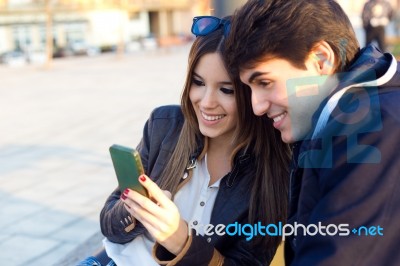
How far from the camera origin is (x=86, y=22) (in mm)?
42344

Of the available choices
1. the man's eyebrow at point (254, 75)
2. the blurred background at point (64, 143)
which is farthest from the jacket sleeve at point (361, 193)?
the blurred background at point (64, 143)

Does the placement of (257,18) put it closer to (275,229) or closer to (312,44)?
(312,44)

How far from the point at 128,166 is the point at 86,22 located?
1680 inches

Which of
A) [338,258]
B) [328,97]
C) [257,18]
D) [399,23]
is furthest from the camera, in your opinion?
[399,23]

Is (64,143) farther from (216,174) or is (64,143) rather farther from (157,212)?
(157,212)

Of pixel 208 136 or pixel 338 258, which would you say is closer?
pixel 338 258

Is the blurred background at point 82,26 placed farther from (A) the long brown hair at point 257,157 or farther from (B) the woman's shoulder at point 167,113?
(A) the long brown hair at point 257,157

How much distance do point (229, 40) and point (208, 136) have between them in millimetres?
596

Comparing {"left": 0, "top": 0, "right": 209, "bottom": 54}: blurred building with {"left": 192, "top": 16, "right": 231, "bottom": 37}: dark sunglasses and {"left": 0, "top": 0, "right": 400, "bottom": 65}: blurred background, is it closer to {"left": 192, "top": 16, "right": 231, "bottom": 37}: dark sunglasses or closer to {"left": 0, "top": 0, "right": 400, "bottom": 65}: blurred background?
{"left": 0, "top": 0, "right": 400, "bottom": 65}: blurred background

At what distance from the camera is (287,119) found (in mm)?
1496

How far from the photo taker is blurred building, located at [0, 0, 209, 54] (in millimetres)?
38125

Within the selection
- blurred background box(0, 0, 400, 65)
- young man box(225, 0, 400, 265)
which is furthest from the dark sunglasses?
blurred background box(0, 0, 400, 65)

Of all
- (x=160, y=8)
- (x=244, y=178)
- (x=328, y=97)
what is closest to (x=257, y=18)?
(x=328, y=97)

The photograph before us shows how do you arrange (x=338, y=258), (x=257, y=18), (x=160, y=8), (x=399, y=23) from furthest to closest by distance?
(x=160, y=8) → (x=399, y=23) → (x=257, y=18) → (x=338, y=258)
